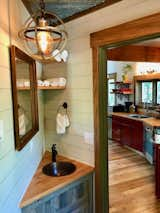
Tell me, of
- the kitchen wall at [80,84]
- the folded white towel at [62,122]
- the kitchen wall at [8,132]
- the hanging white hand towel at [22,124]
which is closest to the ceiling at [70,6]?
the kitchen wall at [80,84]

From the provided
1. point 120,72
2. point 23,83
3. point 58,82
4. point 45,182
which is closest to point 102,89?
point 58,82

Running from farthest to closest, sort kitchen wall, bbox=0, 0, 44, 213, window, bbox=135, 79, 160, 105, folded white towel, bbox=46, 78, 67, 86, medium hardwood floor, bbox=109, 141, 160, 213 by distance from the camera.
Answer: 1. window, bbox=135, 79, 160, 105
2. medium hardwood floor, bbox=109, 141, 160, 213
3. folded white towel, bbox=46, 78, 67, 86
4. kitchen wall, bbox=0, 0, 44, 213

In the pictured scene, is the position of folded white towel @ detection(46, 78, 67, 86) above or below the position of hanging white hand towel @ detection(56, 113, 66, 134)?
above

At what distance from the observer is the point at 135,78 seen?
6.20m

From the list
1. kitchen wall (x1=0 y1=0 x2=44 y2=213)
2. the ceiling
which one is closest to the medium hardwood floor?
kitchen wall (x1=0 y1=0 x2=44 y2=213)

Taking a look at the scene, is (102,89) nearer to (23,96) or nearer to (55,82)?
(55,82)

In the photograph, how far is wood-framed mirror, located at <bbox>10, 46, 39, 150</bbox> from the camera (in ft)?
5.44

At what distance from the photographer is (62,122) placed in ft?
8.72

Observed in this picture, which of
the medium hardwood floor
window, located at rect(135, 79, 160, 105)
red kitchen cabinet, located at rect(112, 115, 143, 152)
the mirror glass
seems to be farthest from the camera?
window, located at rect(135, 79, 160, 105)

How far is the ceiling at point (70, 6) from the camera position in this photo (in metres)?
2.00

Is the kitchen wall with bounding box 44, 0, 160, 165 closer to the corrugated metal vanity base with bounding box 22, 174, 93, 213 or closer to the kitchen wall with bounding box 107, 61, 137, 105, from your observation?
the corrugated metal vanity base with bounding box 22, 174, 93, 213

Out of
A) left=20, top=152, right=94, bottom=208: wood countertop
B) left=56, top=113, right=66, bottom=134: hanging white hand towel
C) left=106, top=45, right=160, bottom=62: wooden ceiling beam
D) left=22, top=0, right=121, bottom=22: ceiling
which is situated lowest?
left=20, top=152, right=94, bottom=208: wood countertop

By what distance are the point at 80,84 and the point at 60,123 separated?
0.54 metres

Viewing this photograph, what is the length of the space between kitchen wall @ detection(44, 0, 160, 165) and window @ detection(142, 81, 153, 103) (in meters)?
3.77
